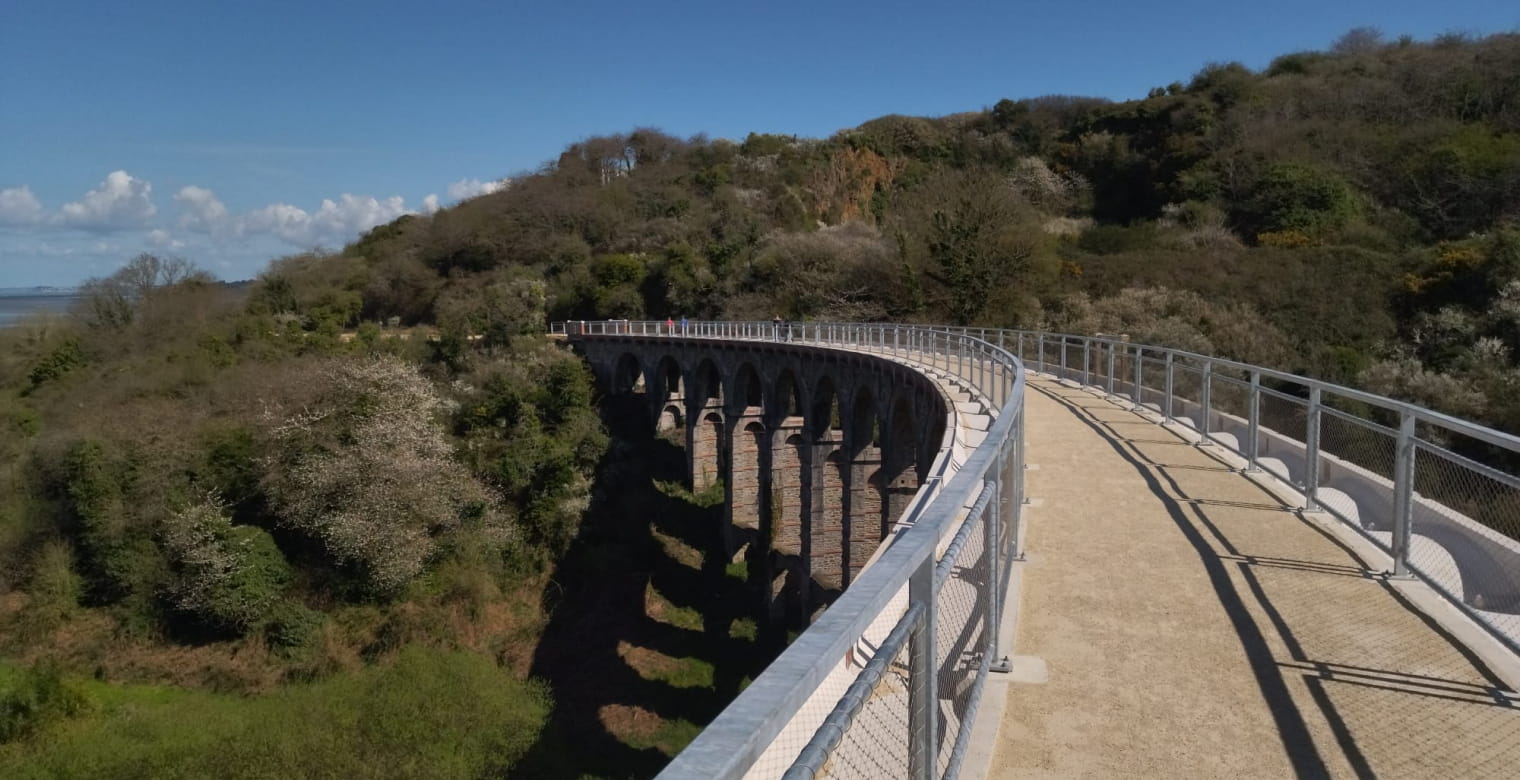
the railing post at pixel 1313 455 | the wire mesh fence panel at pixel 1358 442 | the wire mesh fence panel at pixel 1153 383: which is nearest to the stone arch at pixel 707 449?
the wire mesh fence panel at pixel 1153 383

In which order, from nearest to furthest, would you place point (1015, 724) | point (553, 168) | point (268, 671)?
point (1015, 724), point (268, 671), point (553, 168)

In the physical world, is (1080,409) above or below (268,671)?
above

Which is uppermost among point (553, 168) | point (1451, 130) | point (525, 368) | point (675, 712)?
point (553, 168)

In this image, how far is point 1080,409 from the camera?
504 inches

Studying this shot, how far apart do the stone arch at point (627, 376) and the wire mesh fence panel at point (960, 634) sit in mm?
36700

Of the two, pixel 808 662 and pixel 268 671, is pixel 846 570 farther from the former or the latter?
pixel 808 662

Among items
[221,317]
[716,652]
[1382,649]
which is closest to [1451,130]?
[716,652]

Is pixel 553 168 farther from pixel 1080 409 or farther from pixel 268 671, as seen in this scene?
pixel 1080 409

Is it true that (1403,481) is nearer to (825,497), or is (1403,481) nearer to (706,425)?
(825,497)

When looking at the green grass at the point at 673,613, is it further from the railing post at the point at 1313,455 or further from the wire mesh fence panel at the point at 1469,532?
the wire mesh fence panel at the point at 1469,532

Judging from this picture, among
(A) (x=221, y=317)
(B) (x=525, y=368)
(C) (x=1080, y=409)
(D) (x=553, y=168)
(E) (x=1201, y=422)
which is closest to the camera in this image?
(E) (x=1201, y=422)

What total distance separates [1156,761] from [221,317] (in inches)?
1674

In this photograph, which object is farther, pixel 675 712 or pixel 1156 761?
pixel 675 712

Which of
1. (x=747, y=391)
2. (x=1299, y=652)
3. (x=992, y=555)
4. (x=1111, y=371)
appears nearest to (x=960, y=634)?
(x=992, y=555)
